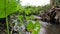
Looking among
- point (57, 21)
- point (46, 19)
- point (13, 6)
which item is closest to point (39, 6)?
point (46, 19)

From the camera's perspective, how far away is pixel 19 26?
147 cm

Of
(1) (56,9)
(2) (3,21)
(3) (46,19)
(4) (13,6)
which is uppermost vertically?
(4) (13,6)

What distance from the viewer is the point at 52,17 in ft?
17.3

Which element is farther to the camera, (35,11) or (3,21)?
(35,11)

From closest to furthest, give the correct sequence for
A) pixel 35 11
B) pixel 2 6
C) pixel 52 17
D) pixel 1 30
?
pixel 2 6
pixel 1 30
pixel 52 17
pixel 35 11

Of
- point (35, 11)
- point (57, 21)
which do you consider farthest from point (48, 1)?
point (57, 21)

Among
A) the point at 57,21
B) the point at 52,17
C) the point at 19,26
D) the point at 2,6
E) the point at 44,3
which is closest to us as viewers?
the point at 2,6

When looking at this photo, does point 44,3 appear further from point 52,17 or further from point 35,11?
point 52,17

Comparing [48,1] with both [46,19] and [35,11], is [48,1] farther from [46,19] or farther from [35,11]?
[46,19]

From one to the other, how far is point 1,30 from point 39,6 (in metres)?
5.91

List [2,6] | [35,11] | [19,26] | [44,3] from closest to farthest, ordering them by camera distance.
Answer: [2,6]
[19,26]
[35,11]
[44,3]

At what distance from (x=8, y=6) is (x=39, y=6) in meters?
6.72

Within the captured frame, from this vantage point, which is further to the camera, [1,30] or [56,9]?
[56,9]

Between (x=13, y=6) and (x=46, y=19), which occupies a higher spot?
(x=13, y=6)
